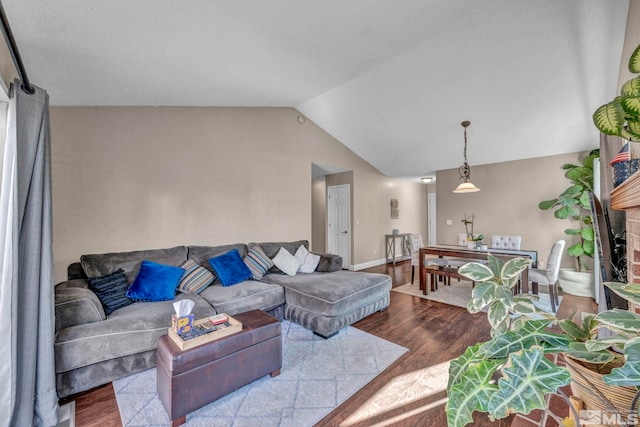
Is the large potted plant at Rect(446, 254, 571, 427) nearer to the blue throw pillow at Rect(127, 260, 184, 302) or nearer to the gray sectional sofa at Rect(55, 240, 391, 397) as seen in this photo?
the gray sectional sofa at Rect(55, 240, 391, 397)

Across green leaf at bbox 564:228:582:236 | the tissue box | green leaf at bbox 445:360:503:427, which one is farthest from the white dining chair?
the tissue box

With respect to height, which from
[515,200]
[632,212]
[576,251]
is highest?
[515,200]

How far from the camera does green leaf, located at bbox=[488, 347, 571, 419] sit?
Answer: 55cm

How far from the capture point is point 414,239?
17.3 ft

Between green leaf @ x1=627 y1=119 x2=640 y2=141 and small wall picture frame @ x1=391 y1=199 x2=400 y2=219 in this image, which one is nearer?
green leaf @ x1=627 y1=119 x2=640 y2=141

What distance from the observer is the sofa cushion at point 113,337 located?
73.8 inches

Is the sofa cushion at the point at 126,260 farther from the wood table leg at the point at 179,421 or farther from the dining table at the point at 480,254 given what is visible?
the dining table at the point at 480,254

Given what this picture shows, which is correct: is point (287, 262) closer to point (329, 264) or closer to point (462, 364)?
point (329, 264)

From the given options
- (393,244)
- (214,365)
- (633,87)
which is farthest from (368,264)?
(633,87)

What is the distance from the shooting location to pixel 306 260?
3895 millimetres

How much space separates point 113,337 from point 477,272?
2.49 m

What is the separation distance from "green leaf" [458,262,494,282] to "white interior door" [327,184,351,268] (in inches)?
205

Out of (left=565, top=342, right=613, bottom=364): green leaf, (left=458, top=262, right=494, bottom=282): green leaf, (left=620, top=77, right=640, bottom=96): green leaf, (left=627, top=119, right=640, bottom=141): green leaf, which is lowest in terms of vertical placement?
(left=565, top=342, right=613, bottom=364): green leaf

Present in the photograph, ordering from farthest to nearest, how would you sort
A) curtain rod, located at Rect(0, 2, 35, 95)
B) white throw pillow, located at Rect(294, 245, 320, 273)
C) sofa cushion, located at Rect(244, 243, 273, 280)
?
white throw pillow, located at Rect(294, 245, 320, 273) → sofa cushion, located at Rect(244, 243, 273, 280) → curtain rod, located at Rect(0, 2, 35, 95)
